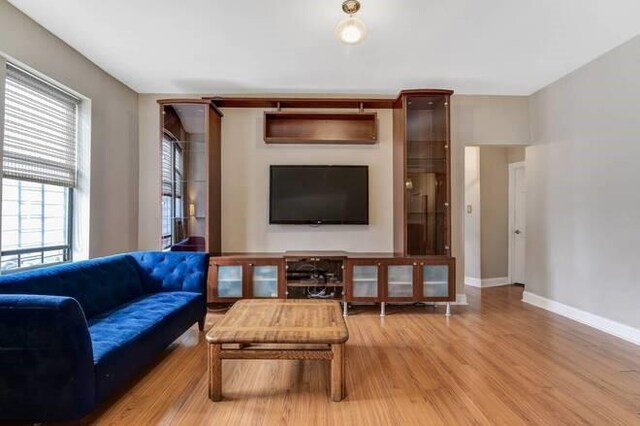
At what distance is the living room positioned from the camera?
1928 millimetres

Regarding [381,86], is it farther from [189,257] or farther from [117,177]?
[117,177]


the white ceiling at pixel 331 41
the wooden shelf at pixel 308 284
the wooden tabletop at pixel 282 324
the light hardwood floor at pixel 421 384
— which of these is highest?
the white ceiling at pixel 331 41

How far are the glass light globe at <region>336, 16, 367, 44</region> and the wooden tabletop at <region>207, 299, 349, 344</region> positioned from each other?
81.0 inches

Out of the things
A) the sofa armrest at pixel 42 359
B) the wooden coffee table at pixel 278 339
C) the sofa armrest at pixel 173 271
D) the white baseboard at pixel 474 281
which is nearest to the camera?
the sofa armrest at pixel 42 359

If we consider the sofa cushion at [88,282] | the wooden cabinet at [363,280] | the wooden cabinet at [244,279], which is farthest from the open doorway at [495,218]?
the sofa cushion at [88,282]

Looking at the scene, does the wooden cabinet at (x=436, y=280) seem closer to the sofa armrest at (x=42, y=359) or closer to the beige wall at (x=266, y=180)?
the beige wall at (x=266, y=180)

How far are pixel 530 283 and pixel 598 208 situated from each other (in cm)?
133

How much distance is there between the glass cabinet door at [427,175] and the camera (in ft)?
12.8

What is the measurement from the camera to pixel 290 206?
13.4ft

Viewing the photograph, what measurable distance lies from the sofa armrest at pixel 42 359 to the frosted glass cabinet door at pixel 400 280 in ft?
9.17

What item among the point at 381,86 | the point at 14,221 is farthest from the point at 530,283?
the point at 14,221

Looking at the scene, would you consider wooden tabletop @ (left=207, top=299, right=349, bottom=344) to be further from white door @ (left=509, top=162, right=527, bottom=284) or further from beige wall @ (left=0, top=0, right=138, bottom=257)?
white door @ (left=509, top=162, right=527, bottom=284)

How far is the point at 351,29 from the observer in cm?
243

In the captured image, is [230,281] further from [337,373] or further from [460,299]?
[460,299]
